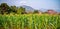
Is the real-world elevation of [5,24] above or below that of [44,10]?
below

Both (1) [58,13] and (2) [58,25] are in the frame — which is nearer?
(2) [58,25]

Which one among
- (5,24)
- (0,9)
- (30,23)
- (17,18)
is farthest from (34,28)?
(0,9)

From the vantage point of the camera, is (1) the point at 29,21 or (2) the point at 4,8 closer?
(1) the point at 29,21

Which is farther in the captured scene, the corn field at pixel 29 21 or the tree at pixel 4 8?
the tree at pixel 4 8

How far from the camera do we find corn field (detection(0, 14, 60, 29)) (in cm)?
171

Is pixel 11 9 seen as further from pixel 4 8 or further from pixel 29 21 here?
pixel 29 21

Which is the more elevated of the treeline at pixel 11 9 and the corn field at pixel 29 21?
the treeline at pixel 11 9

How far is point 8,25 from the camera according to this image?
180 cm

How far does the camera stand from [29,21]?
1.73m

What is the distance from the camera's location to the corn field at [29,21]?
1.71m

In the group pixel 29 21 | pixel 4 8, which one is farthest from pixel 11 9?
pixel 29 21

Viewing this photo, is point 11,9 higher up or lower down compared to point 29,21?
higher up

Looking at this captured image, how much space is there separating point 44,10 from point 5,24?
0.48m

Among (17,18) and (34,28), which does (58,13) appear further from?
(17,18)
